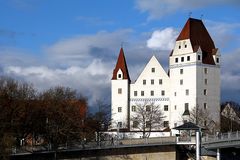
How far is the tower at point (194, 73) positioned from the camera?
118250 mm

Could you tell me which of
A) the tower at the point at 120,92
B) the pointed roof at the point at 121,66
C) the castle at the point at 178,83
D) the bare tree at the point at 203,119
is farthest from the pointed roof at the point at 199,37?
the tower at the point at 120,92

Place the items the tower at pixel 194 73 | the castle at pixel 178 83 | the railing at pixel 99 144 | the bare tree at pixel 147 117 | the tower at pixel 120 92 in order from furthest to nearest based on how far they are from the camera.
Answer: the tower at pixel 120 92, the bare tree at pixel 147 117, the castle at pixel 178 83, the tower at pixel 194 73, the railing at pixel 99 144

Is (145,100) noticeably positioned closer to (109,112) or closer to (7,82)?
(109,112)

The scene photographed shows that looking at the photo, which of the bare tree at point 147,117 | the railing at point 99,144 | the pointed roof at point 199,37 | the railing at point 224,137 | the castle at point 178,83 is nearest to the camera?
the railing at point 99,144

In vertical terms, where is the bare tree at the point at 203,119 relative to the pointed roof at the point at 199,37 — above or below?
below

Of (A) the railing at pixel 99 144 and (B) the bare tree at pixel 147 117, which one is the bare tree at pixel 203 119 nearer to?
(B) the bare tree at pixel 147 117

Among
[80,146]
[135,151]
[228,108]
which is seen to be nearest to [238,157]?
[135,151]

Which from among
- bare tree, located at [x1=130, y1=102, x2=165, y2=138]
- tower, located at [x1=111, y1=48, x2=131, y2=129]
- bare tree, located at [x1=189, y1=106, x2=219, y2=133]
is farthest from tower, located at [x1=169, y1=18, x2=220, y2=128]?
tower, located at [x1=111, y1=48, x2=131, y2=129]

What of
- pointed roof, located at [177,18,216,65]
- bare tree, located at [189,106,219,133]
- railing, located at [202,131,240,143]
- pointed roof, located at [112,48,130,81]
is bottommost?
railing, located at [202,131,240,143]

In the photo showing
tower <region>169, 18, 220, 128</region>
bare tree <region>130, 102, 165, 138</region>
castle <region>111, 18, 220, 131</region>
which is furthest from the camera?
bare tree <region>130, 102, 165, 138</region>

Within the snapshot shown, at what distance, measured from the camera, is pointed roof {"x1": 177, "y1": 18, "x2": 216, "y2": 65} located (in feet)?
392

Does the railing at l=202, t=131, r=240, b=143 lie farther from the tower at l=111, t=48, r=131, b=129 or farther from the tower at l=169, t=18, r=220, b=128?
the tower at l=111, t=48, r=131, b=129

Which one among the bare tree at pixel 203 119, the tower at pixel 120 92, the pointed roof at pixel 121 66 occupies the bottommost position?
the bare tree at pixel 203 119

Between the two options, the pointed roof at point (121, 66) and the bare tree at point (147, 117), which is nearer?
the bare tree at point (147, 117)
